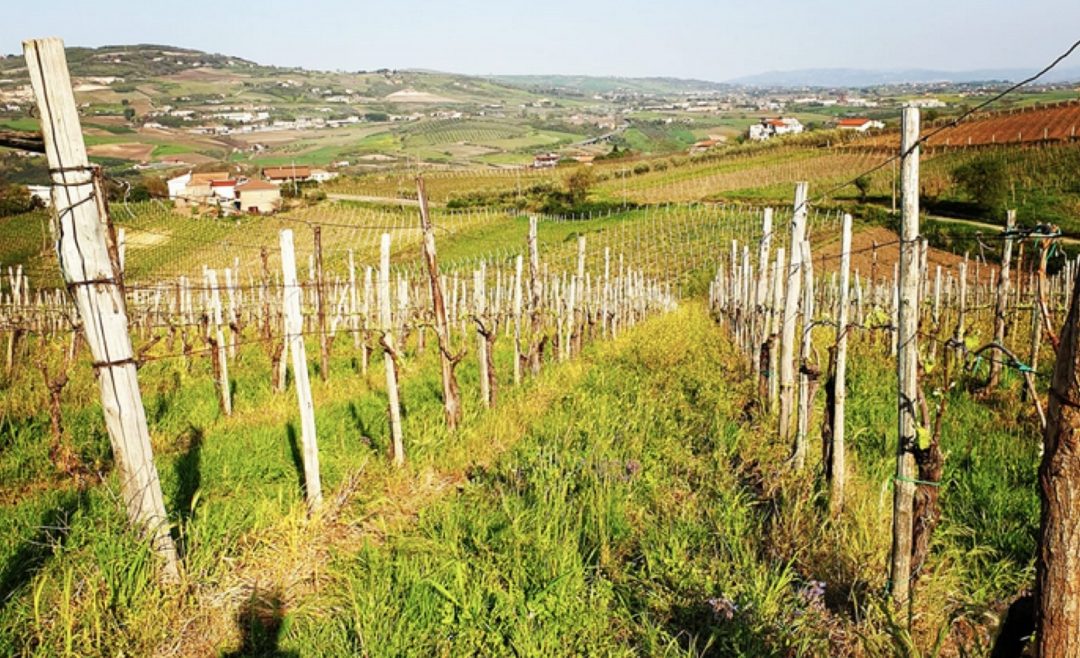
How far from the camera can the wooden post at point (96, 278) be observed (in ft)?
13.1

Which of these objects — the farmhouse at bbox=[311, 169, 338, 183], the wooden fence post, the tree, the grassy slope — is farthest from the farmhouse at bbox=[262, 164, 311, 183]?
the wooden fence post

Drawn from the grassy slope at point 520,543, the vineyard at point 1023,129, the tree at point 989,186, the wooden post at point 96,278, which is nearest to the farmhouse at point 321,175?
the vineyard at point 1023,129

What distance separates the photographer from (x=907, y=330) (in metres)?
3.79

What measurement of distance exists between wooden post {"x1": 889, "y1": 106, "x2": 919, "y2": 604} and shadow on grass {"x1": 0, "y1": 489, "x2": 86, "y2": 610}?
4.84 m

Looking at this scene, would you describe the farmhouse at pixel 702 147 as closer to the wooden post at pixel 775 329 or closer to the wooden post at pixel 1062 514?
the wooden post at pixel 775 329

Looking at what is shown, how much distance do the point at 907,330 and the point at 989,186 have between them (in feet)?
117

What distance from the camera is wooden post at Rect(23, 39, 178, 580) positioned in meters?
4.00

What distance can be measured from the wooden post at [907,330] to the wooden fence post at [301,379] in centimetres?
409

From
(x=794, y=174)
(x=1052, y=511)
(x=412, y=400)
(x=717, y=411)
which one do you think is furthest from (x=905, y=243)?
(x=794, y=174)

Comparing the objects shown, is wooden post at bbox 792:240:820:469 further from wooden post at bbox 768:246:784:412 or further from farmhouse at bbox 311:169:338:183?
farmhouse at bbox 311:169:338:183

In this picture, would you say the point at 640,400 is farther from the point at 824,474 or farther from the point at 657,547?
the point at 657,547

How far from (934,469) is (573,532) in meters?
2.20

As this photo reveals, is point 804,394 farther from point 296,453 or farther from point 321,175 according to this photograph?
point 321,175

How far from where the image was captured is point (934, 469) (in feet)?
12.6
